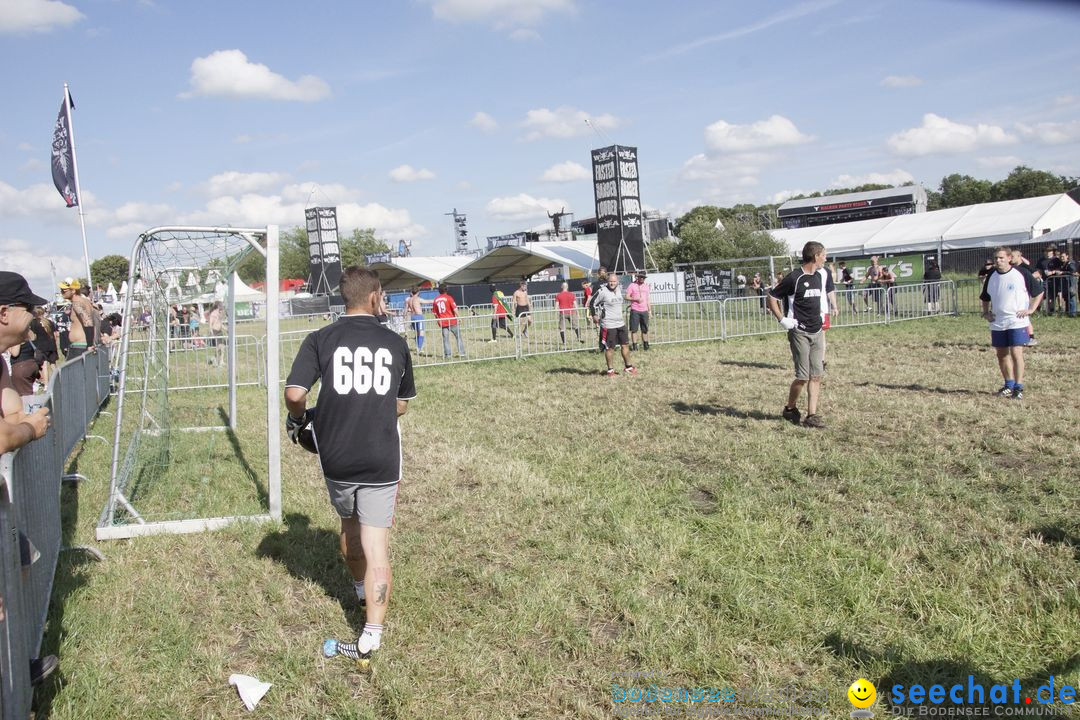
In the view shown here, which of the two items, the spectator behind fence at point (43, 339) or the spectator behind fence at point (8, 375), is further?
the spectator behind fence at point (43, 339)

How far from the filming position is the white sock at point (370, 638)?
3.69m

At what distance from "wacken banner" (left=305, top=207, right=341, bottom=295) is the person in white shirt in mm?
38805

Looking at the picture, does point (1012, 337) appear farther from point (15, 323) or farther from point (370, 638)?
point (15, 323)

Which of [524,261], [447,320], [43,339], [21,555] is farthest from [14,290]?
[524,261]

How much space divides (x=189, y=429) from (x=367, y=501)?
7459mm

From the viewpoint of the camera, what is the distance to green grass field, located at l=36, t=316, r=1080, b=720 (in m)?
3.42

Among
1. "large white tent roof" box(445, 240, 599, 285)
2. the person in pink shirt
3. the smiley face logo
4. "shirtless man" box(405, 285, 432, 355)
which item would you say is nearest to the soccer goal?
the smiley face logo

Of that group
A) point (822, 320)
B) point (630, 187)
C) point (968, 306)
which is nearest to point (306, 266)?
point (630, 187)

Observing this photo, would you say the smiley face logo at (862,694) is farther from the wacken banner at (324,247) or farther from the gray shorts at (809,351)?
the wacken banner at (324,247)

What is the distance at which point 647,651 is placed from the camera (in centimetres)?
360

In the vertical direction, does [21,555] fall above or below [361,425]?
below

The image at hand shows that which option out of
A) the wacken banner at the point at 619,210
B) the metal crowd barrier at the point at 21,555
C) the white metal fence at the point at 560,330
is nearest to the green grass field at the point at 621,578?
the metal crowd barrier at the point at 21,555

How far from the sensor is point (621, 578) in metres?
4.42

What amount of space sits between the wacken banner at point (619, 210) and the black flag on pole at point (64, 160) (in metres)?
16.8
